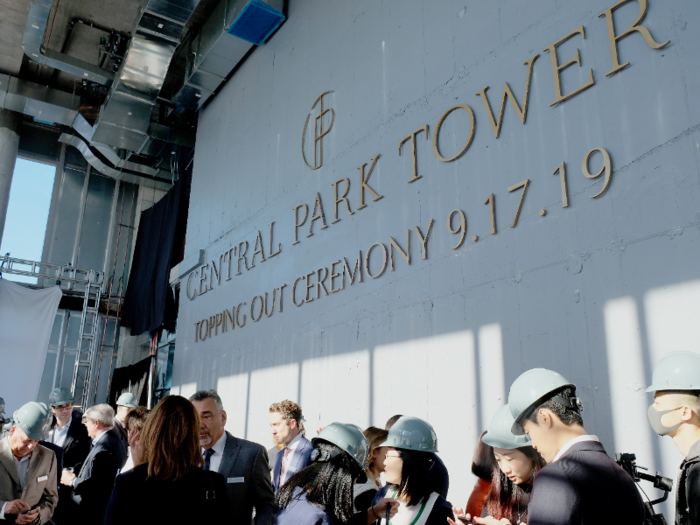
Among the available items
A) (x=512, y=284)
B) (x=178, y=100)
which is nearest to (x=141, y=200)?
(x=178, y=100)

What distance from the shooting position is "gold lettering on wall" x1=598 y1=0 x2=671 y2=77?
321 centimetres

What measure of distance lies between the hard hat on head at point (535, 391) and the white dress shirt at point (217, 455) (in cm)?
183

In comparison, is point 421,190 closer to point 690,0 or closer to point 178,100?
point 690,0

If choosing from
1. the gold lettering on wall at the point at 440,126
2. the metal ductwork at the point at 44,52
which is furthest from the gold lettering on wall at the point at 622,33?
the metal ductwork at the point at 44,52

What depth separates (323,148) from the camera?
6.10m

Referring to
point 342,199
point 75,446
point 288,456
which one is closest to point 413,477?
point 288,456

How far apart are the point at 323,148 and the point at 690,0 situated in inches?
145

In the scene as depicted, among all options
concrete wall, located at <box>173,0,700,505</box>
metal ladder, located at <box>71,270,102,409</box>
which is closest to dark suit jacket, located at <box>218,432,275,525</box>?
concrete wall, located at <box>173,0,700,505</box>

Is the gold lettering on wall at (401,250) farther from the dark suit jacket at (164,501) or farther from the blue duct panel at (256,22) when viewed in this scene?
the blue duct panel at (256,22)

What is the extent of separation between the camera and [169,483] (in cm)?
199

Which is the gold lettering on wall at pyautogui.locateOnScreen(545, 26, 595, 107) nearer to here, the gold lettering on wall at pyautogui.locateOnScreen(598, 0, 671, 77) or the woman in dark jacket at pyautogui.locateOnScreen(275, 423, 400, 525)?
the gold lettering on wall at pyautogui.locateOnScreen(598, 0, 671, 77)

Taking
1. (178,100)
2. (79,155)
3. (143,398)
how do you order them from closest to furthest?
1. (178,100)
2. (143,398)
3. (79,155)

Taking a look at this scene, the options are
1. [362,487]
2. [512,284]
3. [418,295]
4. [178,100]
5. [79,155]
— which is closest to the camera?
[362,487]

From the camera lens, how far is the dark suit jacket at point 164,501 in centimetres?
193
